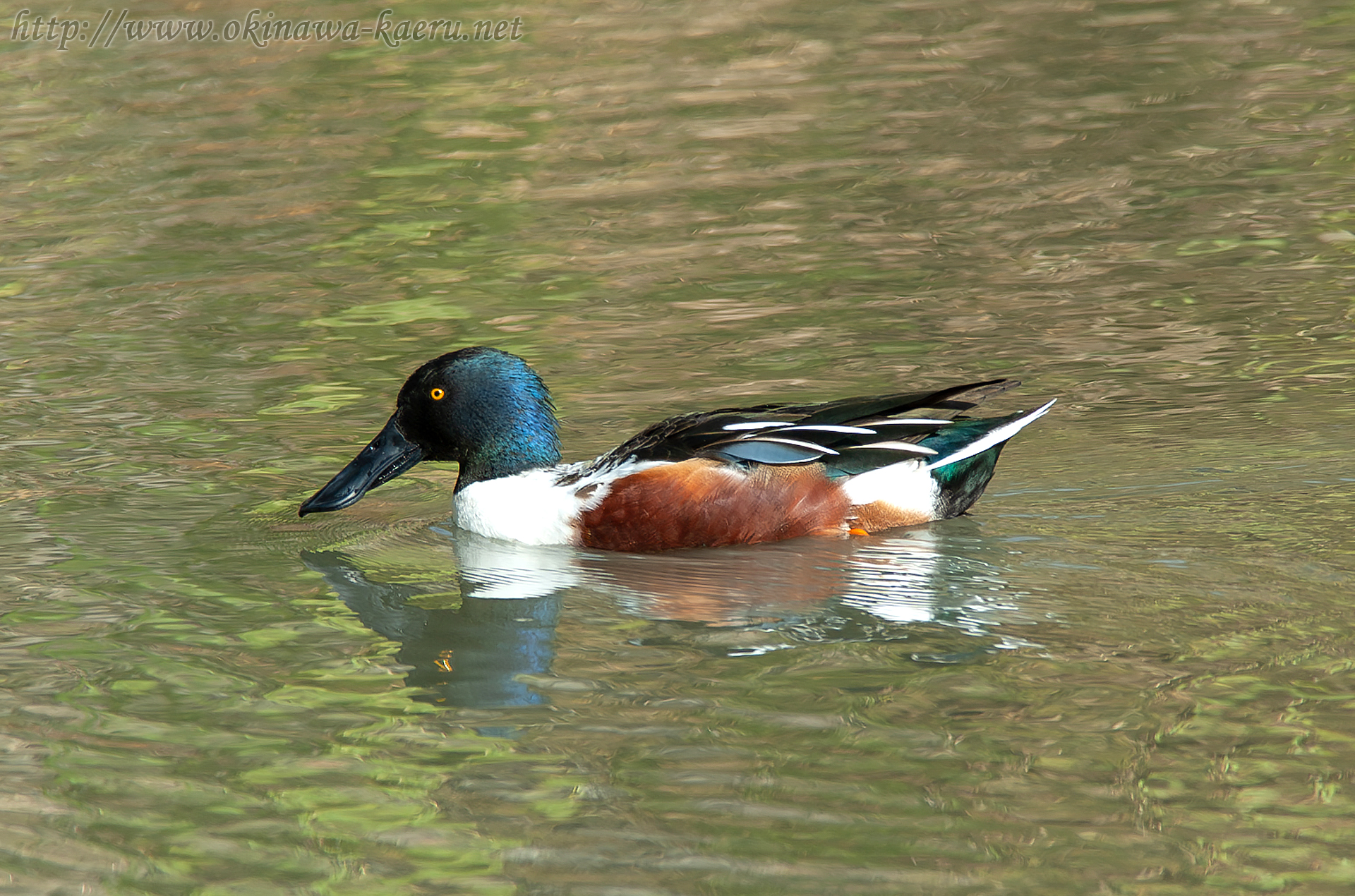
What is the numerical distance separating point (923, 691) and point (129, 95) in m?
13.5

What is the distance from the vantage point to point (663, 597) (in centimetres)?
598

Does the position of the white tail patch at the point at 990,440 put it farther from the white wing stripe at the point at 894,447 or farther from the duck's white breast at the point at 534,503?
the duck's white breast at the point at 534,503

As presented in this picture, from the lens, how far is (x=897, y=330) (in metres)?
9.26

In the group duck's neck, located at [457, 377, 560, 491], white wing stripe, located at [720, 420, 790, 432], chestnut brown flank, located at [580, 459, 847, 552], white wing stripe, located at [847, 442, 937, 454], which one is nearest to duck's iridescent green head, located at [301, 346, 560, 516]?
duck's neck, located at [457, 377, 560, 491]

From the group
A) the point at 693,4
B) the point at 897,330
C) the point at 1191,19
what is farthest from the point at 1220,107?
the point at 693,4

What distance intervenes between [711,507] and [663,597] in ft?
1.97

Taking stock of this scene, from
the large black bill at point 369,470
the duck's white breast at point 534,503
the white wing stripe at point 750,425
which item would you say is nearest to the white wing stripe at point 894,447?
the white wing stripe at point 750,425

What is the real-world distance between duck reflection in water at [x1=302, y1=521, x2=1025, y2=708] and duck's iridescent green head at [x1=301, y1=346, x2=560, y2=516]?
0.37 metres

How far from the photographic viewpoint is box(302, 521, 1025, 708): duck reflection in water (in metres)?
5.40

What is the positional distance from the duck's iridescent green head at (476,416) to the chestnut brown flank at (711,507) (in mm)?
666

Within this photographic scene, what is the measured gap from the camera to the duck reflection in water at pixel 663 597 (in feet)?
17.7

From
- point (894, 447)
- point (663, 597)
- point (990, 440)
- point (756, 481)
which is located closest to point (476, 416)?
point (756, 481)

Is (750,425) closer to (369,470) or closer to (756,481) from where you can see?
(756,481)

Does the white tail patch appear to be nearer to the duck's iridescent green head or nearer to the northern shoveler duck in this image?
the northern shoveler duck
